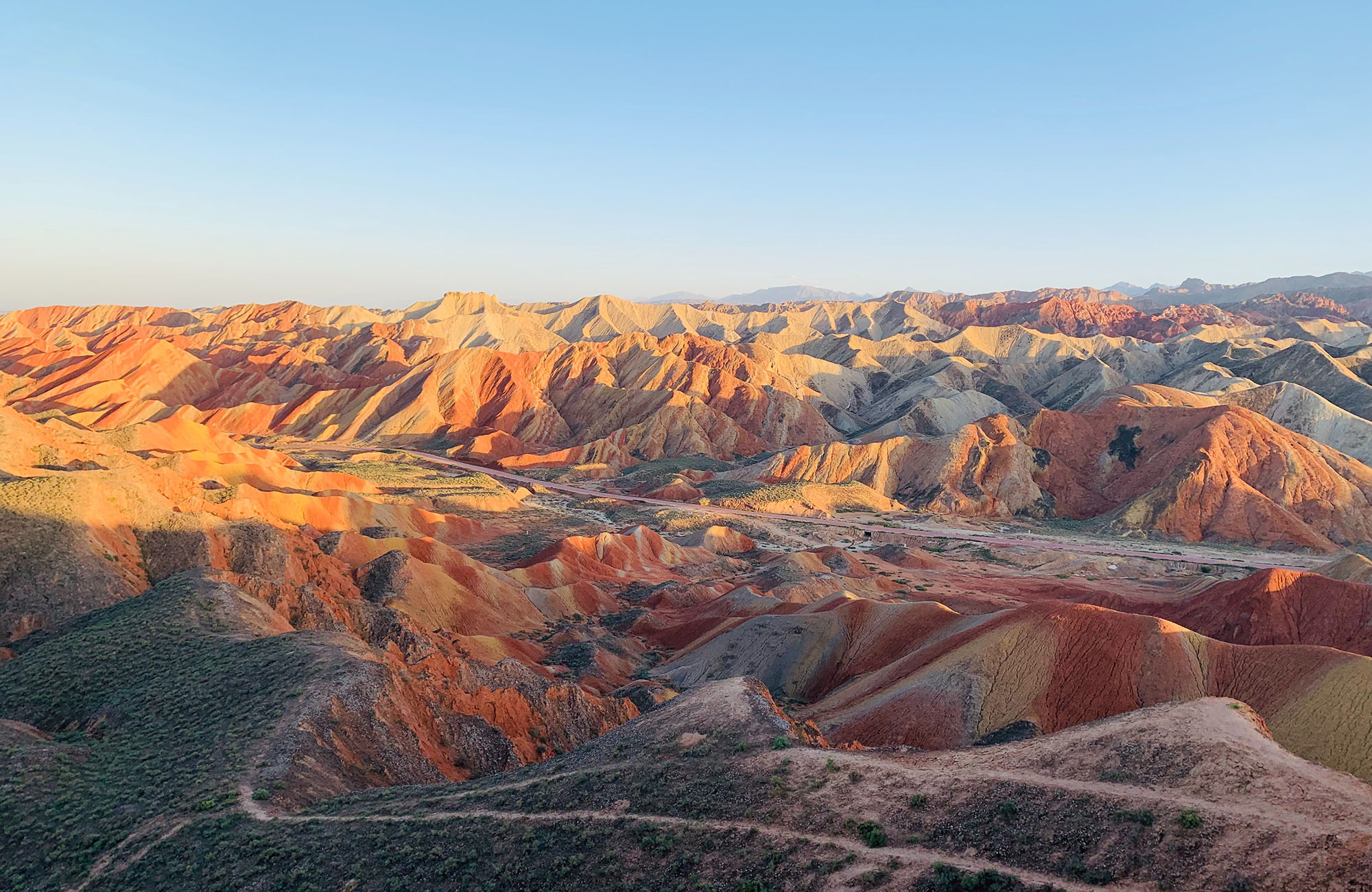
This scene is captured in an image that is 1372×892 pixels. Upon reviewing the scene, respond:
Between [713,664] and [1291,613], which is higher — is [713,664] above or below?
below

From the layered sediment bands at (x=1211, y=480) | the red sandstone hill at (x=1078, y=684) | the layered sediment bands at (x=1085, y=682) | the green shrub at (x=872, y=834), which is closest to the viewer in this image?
the green shrub at (x=872, y=834)

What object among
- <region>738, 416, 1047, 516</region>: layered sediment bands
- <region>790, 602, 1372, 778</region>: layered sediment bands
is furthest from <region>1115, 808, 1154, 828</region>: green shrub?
<region>738, 416, 1047, 516</region>: layered sediment bands

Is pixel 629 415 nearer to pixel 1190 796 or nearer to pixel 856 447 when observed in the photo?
pixel 856 447

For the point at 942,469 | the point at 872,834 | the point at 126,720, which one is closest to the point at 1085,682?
the point at 872,834

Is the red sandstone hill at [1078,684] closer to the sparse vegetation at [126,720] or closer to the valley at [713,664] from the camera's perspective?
the valley at [713,664]

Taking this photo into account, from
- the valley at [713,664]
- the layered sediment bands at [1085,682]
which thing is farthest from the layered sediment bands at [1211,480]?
the layered sediment bands at [1085,682]

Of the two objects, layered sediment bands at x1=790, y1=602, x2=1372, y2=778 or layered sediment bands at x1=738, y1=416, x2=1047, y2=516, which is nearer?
layered sediment bands at x1=790, y1=602, x2=1372, y2=778

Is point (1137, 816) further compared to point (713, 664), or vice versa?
point (713, 664)

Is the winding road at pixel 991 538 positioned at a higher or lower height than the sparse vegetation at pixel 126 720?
lower

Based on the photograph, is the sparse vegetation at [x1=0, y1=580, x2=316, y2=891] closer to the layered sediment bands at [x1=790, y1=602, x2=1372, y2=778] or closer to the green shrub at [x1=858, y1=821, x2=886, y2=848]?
the green shrub at [x1=858, y1=821, x2=886, y2=848]

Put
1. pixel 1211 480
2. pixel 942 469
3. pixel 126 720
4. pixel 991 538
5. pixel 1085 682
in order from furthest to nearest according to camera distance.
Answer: pixel 942 469 < pixel 1211 480 < pixel 991 538 < pixel 1085 682 < pixel 126 720

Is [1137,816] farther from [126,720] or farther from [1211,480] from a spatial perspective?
[1211,480]
